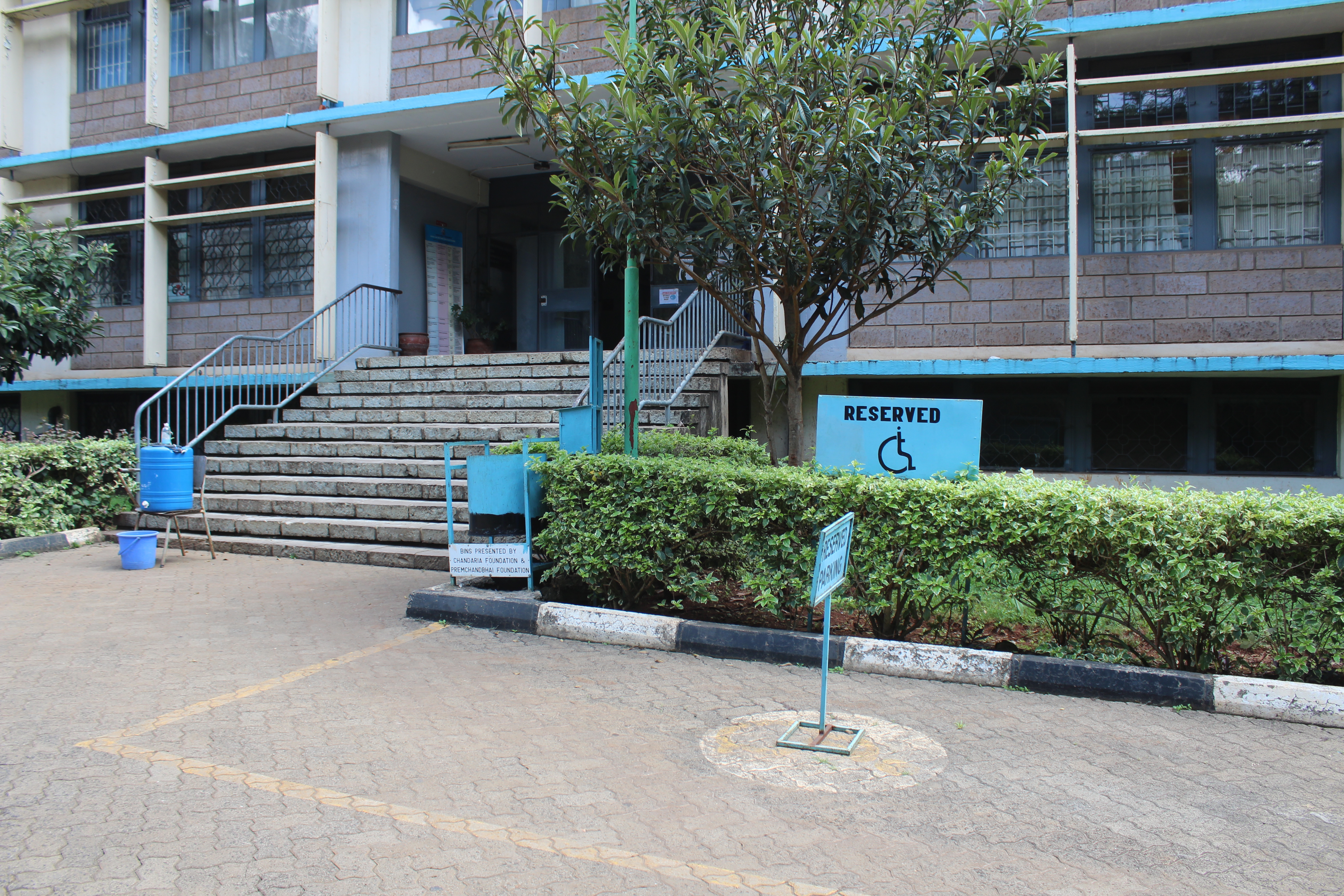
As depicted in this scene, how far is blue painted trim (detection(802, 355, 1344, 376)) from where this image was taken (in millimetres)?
9492

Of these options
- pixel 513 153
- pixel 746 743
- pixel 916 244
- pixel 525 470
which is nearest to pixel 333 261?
pixel 513 153

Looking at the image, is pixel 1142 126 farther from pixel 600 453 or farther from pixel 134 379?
pixel 134 379

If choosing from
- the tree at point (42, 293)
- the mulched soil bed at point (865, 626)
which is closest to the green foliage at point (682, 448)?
the mulched soil bed at point (865, 626)

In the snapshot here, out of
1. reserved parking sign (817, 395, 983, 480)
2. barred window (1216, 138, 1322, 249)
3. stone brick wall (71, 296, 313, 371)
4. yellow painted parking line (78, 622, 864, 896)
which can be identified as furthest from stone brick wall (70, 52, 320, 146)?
barred window (1216, 138, 1322, 249)

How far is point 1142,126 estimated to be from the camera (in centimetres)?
1060

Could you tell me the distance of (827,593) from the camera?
4.23 metres

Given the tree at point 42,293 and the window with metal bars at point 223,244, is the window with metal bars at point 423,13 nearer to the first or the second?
the window with metal bars at point 223,244

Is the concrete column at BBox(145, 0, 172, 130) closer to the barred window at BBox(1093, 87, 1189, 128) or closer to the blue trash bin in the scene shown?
the blue trash bin

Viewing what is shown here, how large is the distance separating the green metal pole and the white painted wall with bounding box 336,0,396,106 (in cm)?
873

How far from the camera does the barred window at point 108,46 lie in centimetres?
1567

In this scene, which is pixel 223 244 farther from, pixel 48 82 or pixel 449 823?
pixel 449 823

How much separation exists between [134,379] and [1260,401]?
1576 cm

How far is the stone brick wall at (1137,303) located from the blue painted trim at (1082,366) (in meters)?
0.41

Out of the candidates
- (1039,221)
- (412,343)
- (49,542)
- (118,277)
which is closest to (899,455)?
(1039,221)
